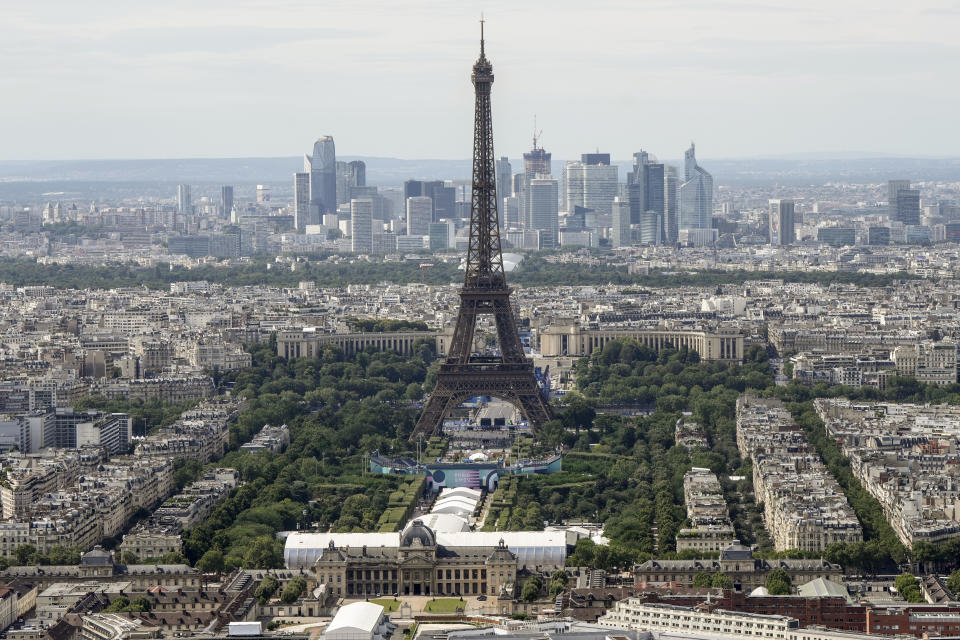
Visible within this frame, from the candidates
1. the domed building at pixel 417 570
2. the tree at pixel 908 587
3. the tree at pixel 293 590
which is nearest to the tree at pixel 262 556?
the domed building at pixel 417 570

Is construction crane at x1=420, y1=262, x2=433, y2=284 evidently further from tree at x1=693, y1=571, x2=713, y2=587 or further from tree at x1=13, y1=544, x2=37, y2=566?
tree at x1=693, y1=571, x2=713, y2=587

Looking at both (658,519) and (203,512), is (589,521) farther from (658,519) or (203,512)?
(203,512)

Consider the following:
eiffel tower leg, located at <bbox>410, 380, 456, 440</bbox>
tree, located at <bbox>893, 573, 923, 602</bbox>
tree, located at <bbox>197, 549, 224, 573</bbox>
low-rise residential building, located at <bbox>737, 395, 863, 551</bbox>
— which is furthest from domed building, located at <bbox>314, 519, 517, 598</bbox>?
eiffel tower leg, located at <bbox>410, 380, 456, 440</bbox>

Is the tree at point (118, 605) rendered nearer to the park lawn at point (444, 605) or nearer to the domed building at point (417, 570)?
the domed building at point (417, 570)

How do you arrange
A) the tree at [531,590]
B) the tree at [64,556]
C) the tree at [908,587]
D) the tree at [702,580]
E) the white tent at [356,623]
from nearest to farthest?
the white tent at [356,623] → the tree at [908,587] → the tree at [702,580] → the tree at [531,590] → the tree at [64,556]

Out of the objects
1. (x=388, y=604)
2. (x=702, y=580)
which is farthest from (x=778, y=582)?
(x=388, y=604)

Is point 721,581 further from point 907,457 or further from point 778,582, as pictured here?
point 907,457
